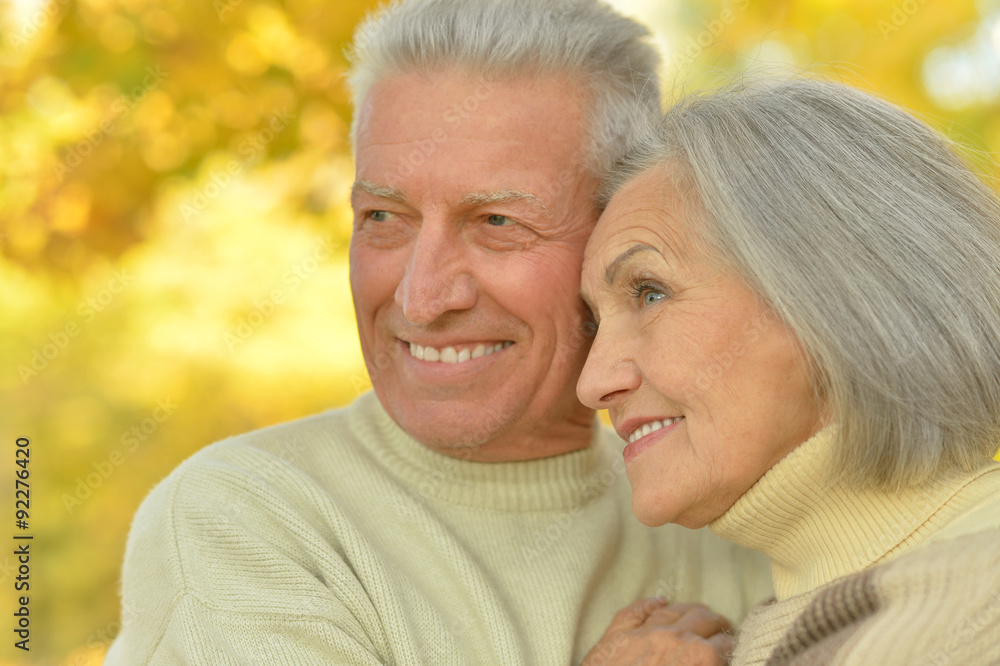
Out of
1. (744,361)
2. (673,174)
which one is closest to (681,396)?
(744,361)

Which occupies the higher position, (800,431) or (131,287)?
(131,287)

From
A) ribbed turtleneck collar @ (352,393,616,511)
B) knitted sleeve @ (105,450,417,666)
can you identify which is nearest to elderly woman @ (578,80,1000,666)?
ribbed turtleneck collar @ (352,393,616,511)

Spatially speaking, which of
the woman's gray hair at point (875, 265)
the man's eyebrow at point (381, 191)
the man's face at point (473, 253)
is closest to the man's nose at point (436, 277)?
the man's face at point (473, 253)

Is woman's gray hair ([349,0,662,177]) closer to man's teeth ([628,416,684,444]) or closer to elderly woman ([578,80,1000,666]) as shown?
elderly woman ([578,80,1000,666])

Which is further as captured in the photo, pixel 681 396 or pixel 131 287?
pixel 131 287

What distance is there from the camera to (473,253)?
257 centimetres

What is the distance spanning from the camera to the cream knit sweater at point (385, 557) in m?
2.14

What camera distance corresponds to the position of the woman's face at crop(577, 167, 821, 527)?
2016 millimetres

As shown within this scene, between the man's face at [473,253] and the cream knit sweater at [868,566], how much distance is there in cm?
69

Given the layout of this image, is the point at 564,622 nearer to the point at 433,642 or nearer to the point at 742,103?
the point at 433,642

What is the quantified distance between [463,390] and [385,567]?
0.51 m

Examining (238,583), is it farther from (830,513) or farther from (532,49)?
(532,49)

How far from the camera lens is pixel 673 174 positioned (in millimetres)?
2254

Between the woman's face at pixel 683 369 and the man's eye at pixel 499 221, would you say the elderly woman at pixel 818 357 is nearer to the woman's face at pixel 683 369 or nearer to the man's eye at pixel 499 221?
the woman's face at pixel 683 369
